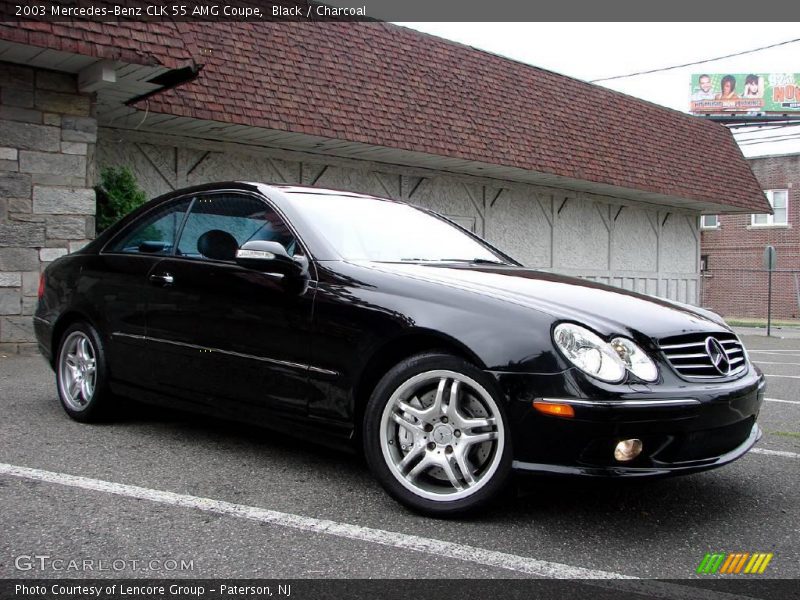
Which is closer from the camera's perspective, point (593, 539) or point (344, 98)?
point (593, 539)

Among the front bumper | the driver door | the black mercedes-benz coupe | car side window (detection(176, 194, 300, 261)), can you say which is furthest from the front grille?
car side window (detection(176, 194, 300, 261))

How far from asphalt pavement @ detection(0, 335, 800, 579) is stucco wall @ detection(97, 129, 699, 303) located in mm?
7285

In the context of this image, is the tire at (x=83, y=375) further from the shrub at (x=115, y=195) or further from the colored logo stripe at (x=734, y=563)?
the shrub at (x=115, y=195)

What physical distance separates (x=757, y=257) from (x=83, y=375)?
31662 mm

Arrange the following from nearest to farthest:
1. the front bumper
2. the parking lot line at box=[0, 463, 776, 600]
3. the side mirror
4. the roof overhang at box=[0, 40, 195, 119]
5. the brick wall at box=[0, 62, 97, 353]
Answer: the parking lot line at box=[0, 463, 776, 600] < the front bumper < the side mirror < the roof overhang at box=[0, 40, 195, 119] < the brick wall at box=[0, 62, 97, 353]

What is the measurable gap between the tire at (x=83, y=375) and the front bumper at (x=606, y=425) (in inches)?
112

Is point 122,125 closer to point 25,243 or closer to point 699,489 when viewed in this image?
point 25,243

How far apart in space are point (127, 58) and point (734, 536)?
722 cm

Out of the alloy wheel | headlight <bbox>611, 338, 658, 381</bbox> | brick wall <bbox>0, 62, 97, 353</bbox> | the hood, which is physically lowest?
the alloy wheel

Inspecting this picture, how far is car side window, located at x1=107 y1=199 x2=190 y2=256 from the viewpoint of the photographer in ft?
15.9

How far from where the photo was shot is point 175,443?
4.68 meters

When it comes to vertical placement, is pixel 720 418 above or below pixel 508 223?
below

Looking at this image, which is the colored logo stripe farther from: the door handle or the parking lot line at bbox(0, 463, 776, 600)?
the door handle

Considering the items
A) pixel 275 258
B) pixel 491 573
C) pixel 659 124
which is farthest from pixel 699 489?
pixel 659 124
